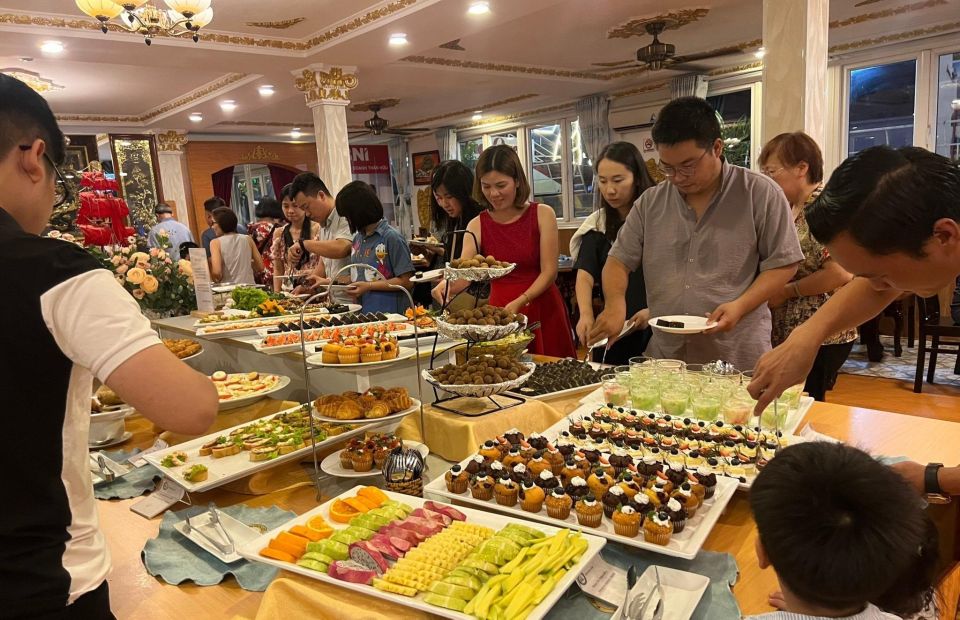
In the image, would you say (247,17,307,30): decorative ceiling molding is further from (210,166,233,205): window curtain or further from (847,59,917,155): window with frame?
(210,166,233,205): window curtain

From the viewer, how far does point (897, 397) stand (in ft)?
17.3

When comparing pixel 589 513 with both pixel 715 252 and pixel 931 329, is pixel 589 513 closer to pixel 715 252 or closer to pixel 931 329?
pixel 715 252

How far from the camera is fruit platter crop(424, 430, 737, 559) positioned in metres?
1.29

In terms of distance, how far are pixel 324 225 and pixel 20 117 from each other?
11.1ft

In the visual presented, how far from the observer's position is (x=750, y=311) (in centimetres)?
228

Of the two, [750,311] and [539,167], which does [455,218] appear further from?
[539,167]

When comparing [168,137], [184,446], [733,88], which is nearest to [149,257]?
[184,446]

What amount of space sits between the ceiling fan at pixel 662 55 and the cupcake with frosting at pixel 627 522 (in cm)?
630

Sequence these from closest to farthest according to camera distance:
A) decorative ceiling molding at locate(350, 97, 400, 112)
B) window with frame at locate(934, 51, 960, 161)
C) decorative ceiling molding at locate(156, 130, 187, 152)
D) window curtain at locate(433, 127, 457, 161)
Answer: window with frame at locate(934, 51, 960, 161) → decorative ceiling molding at locate(350, 97, 400, 112) → decorative ceiling molding at locate(156, 130, 187, 152) → window curtain at locate(433, 127, 457, 161)

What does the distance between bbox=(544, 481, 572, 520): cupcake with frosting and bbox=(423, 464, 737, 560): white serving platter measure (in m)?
0.01

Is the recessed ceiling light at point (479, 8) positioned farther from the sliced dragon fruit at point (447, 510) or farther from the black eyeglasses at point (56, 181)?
the sliced dragon fruit at point (447, 510)

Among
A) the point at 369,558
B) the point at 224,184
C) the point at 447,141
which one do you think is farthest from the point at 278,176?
the point at 369,558

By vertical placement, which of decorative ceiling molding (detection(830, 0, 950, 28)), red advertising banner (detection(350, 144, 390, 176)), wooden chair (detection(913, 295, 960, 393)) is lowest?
wooden chair (detection(913, 295, 960, 393))

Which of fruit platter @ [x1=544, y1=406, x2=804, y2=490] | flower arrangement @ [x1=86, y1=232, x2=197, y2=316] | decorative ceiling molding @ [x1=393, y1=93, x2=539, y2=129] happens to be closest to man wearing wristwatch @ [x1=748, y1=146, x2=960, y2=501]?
fruit platter @ [x1=544, y1=406, x2=804, y2=490]
